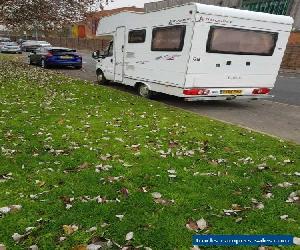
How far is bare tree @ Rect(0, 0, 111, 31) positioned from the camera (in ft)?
69.4

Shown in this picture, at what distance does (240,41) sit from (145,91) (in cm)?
411

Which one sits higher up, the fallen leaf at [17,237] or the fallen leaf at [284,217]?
the fallen leaf at [284,217]

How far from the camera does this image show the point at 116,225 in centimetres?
444

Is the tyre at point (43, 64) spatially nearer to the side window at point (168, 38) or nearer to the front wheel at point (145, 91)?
the front wheel at point (145, 91)

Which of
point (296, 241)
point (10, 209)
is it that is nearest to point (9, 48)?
A: point (10, 209)

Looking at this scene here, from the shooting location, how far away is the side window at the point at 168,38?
11586 mm

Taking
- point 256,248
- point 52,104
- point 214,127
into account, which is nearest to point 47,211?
point 256,248

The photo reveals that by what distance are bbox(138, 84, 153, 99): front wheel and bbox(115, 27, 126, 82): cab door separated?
1.69m

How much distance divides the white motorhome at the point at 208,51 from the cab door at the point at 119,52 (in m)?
1.18

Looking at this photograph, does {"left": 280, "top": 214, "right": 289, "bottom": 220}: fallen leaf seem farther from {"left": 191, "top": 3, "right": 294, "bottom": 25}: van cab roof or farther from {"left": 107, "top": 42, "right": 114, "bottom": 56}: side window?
{"left": 107, "top": 42, "right": 114, "bottom": 56}: side window

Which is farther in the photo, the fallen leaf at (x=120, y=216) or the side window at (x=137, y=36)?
the side window at (x=137, y=36)

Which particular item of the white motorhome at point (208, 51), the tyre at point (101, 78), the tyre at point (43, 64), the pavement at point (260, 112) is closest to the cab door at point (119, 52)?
the pavement at point (260, 112)

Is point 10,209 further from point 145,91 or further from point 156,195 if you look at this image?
point 145,91

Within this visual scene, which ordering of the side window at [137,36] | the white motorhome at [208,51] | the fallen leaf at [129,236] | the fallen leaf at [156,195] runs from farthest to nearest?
the side window at [137,36] < the white motorhome at [208,51] < the fallen leaf at [156,195] < the fallen leaf at [129,236]
